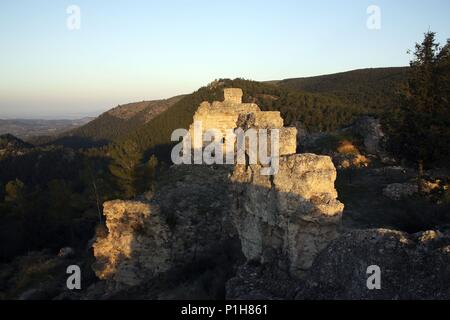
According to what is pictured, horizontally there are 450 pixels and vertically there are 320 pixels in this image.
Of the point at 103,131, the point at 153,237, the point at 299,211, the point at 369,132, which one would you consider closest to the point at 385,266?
the point at 299,211

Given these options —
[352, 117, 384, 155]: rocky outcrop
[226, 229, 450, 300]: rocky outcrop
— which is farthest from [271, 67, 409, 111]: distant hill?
[226, 229, 450, 300]: rocky outcrop

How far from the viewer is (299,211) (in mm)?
10547

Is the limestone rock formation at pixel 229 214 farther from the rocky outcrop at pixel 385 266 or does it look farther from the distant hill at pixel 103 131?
the distant hill at pixel 103 131

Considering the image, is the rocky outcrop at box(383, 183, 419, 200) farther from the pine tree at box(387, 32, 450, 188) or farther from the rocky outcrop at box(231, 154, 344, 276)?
the rocky outcrop at box(231, 154, 344, 276)

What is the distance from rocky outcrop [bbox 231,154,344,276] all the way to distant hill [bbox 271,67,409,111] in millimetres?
61229

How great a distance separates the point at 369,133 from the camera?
35.5m

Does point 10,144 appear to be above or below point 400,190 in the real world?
below

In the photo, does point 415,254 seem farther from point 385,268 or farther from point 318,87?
point 318,87

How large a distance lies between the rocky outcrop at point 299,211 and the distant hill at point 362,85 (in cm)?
6123

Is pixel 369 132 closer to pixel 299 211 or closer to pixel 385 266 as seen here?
pixel 299 211

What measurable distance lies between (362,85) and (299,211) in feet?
318

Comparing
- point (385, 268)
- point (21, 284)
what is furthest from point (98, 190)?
point (385, 268)

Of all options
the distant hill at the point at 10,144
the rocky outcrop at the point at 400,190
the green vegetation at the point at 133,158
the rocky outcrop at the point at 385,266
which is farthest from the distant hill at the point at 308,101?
the rocky outcrop at the point at 385,266
